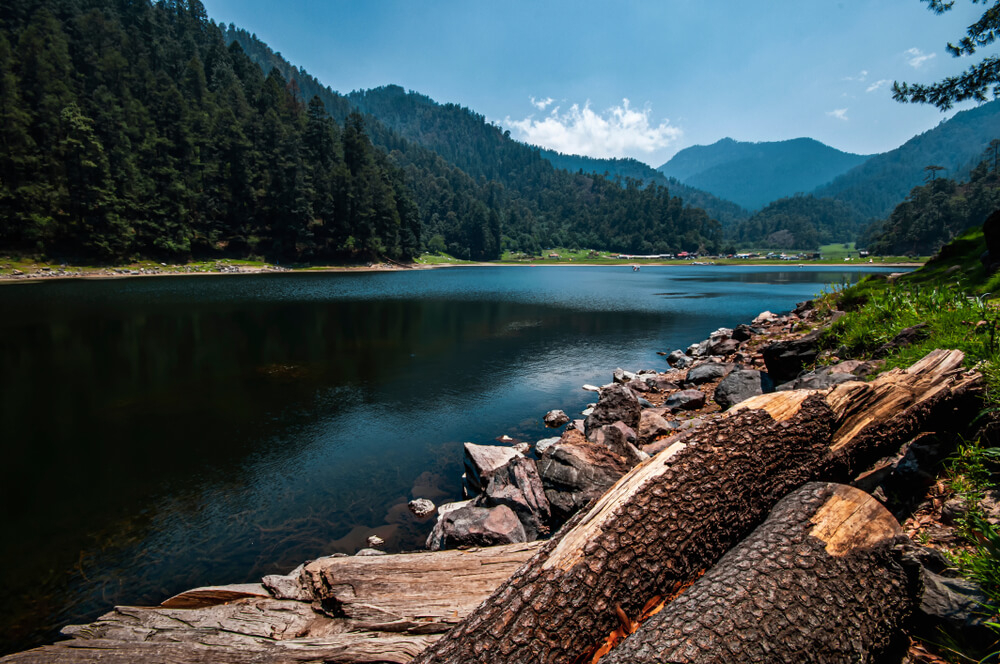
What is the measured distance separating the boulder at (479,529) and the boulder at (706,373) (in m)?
11.4

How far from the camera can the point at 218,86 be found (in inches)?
4631

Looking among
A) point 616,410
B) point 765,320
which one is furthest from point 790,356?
point 765,320

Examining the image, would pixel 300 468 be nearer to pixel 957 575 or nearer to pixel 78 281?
pixel 957 575

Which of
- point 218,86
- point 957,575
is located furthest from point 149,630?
point 218,86

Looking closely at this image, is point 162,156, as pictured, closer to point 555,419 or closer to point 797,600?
point 555,419

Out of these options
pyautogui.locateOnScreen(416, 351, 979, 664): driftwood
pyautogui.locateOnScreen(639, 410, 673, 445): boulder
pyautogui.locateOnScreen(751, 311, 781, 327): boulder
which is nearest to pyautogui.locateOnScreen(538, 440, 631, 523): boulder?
pyautogui.locateOnScreen(639, 410, 673, 445): boulder

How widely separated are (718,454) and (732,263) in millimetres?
206219

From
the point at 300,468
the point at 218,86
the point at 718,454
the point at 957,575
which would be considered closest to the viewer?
the point at 957,575

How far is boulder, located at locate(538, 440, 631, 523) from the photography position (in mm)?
7727

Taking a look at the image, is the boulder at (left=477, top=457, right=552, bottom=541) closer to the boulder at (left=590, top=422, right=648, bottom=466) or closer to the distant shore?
the boulder at (left=590, top=422, right=648, bottom=466)

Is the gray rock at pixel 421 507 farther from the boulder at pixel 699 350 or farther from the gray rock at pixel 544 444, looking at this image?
the boulder at pixel 699 350

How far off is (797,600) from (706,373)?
14308 millimetres

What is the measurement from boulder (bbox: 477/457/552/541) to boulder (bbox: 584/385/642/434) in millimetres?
3229

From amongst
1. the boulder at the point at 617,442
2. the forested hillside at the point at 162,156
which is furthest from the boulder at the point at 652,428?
the forested hillside at the point at 162,156
